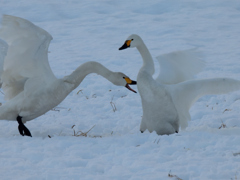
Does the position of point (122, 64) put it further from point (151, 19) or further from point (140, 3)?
point (140, 3)

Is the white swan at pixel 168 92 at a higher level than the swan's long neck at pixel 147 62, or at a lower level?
lower

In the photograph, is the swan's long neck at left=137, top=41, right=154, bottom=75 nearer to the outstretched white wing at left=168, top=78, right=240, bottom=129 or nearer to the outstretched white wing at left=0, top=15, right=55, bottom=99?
the outstretched white wing at left=168, top=78, right=240, bottom=129

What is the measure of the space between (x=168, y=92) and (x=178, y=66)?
2.65ft

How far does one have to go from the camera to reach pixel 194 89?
548 cm

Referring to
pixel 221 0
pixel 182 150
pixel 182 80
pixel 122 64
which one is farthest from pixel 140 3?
pixel 182 150

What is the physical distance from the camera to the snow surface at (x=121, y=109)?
157 inches

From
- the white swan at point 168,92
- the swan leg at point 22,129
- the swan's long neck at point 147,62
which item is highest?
the swan's long neck at point 147,62

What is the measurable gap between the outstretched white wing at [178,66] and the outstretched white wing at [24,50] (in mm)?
1419

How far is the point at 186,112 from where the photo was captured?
557cm

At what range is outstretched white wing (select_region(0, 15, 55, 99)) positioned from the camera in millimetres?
5379

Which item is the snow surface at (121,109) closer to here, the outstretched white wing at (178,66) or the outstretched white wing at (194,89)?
the outstretched white wing at (194,89)

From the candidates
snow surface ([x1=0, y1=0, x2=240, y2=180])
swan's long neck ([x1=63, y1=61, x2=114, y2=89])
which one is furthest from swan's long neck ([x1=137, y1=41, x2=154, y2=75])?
snow surface ([x1=0, y1=0, x2=240, y2=180])

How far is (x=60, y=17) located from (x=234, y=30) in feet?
15.3

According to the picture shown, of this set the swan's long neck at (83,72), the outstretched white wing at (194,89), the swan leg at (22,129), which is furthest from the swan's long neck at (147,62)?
the swan leg at (22,129)
